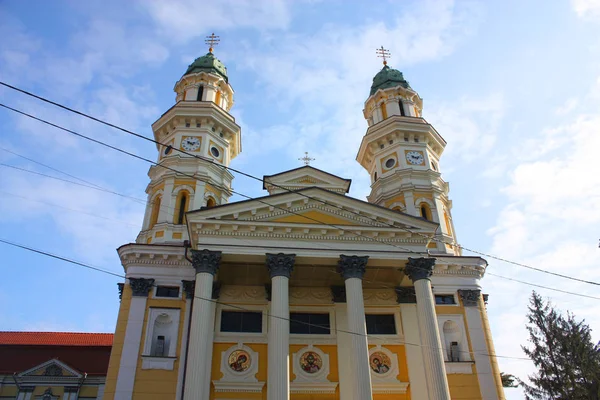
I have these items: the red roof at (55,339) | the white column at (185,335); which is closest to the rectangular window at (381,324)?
the white column at (185,335)

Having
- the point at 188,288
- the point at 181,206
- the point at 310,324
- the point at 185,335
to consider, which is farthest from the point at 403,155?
the point at 185,335

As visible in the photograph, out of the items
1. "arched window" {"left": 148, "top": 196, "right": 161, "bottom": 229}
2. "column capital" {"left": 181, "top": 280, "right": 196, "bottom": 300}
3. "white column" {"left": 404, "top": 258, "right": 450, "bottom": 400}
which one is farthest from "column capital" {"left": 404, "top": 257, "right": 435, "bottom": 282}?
"arched window" {"left": 148, "top": 196, "right": 161, "bottom": 229}

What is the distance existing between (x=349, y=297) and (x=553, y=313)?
1574 centimetres

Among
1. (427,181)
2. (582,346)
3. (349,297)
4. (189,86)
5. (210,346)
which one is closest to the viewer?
(349,297)

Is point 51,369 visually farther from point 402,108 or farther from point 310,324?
point 402,108

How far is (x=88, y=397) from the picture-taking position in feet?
81.3

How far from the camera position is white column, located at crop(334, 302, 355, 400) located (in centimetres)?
1895

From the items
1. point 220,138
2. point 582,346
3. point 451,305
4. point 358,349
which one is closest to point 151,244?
point 220,138

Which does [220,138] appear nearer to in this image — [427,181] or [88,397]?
[427,181]

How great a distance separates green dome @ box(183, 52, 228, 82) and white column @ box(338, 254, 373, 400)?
668 inches

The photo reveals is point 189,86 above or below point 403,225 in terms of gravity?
above

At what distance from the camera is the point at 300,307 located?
2094 centimetres

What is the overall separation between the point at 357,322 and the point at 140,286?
9.09m

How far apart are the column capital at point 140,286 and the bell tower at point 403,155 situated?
42.2 ft
